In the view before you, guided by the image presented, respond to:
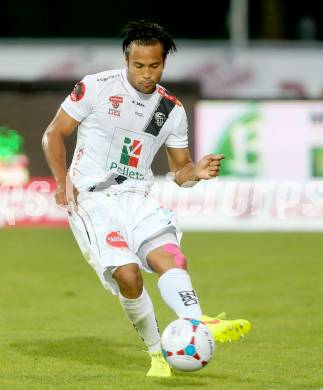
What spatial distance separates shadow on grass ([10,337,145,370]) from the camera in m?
7.89

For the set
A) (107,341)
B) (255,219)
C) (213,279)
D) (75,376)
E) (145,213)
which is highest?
(145,213)

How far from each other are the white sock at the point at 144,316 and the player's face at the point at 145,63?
122 cm

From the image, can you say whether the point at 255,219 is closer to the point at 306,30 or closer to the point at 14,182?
the point at 14,182

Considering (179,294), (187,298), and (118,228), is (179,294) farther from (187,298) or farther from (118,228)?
(118,228)

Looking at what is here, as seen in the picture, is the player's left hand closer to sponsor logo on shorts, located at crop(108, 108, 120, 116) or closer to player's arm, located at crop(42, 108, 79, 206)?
sponsor logo on shorts, located at crop(108, 108, 120, 116)

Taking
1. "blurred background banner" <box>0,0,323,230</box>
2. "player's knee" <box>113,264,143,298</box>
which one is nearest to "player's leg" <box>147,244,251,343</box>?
"player's knee" <box>113,264,143,298</box>

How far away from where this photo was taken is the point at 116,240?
722cm

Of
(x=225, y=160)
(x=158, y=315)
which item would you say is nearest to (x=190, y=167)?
(x=158, y=315)

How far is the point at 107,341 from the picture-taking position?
8734 millimetres

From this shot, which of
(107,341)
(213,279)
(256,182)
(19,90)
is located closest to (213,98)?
(256,182)

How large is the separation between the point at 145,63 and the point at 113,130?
51cm

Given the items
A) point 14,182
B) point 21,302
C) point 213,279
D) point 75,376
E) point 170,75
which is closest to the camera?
point 75,376

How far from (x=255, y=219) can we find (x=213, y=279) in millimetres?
4720

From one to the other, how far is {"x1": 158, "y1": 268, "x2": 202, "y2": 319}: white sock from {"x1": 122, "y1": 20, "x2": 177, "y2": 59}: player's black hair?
49.6 inches
